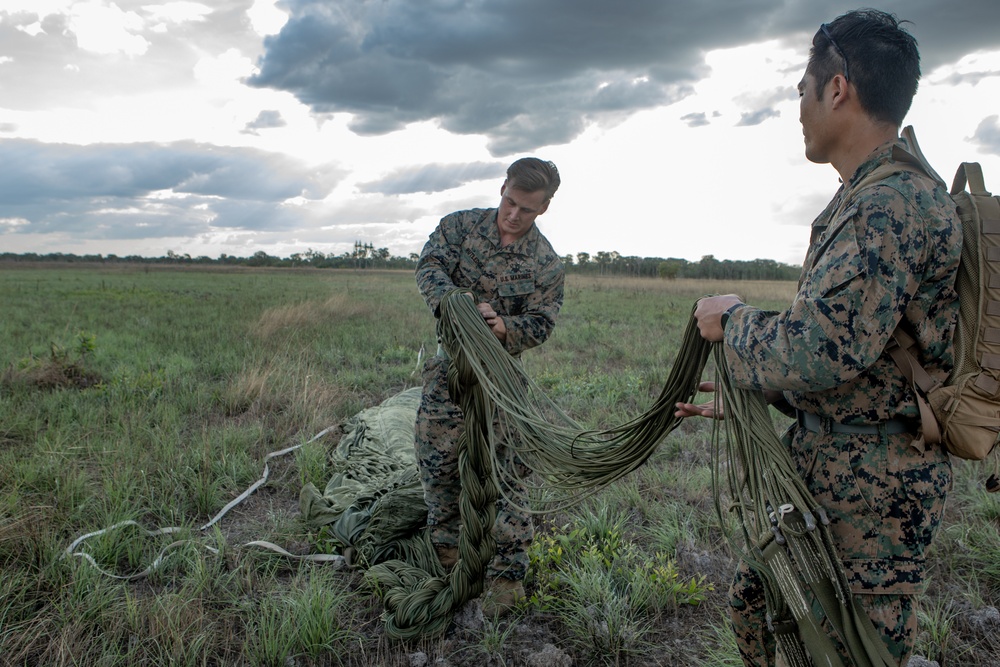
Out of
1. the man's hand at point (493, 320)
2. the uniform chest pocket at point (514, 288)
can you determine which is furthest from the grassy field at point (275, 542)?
the uniform chest pocket at point (514, 288)

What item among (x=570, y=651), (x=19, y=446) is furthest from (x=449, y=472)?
(x=19, y=446)

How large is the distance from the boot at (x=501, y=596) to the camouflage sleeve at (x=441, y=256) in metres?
1.50

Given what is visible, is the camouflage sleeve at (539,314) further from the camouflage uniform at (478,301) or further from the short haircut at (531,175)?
the short haircut at (531,175)

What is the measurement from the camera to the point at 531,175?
3059mm

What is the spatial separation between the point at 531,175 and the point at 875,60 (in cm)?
166

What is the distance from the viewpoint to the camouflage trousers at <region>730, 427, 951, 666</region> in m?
1.71

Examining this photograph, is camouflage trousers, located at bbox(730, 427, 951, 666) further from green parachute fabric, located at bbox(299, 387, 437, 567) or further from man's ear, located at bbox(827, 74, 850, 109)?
green parachute fabric, located at bbox(299, 387, 437, 567)

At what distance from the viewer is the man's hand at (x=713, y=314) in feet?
6.09

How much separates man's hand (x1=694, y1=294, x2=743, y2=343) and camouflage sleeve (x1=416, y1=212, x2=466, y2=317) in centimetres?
147

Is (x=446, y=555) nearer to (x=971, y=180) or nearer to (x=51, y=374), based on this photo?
(x=971, y=180)

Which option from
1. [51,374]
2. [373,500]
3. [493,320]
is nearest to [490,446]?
[493,320]

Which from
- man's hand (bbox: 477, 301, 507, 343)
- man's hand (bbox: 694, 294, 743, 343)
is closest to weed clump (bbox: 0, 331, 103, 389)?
man's hand (bbox: 477, 301, 507, 343)

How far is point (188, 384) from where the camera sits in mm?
6691

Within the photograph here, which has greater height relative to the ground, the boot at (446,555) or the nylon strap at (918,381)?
the nylon strap at (918,381)
